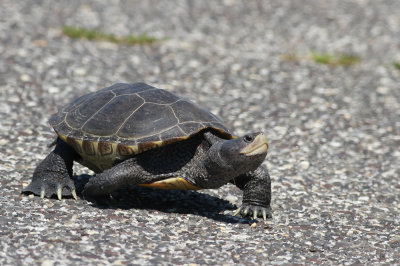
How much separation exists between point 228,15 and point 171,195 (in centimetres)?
994

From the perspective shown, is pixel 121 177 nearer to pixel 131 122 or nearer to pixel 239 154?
pixel 131 122

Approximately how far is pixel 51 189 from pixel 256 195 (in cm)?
201

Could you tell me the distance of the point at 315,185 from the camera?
6852 mm

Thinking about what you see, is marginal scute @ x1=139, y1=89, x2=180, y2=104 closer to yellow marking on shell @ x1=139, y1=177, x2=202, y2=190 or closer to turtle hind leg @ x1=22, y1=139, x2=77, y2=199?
yellow marking on shell @ x1=139, y1=177, x2=202, y2=190

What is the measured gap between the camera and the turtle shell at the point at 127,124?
5.28 meters

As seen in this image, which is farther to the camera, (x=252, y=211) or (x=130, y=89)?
(x=130, y=89)

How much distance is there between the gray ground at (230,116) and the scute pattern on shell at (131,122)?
65 centimetres

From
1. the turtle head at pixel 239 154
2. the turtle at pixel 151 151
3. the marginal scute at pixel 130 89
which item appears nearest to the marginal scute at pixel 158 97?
the turtle at pixel 151 151

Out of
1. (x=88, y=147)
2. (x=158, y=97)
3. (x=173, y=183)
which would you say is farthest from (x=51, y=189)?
(x=158, y=97)

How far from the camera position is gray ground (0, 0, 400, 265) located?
15.9 feet

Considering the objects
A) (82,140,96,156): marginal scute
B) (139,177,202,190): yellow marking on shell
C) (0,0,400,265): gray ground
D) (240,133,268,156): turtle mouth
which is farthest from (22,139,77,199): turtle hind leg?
(240,133,268,156): turtle mouth

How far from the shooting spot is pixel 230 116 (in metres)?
9.09

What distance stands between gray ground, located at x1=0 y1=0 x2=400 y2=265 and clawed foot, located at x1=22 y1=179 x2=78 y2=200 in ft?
0.39

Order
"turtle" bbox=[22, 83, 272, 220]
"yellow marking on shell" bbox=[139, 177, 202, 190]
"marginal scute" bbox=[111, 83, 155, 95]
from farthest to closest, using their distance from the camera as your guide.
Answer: "marginal scute" bbox=[111, 83, 155, 95] → "yellow marking on shell" bbox=[139, 177, 202, 190] → "turtle" bbox=[22, 83, 272, 220]
